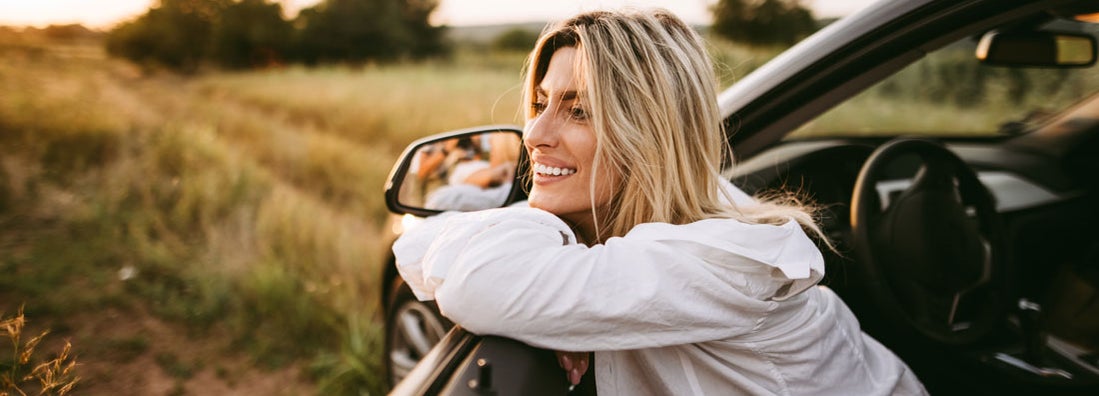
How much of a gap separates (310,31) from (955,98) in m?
36.0

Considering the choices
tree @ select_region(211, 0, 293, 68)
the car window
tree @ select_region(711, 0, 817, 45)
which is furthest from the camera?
tree @ select_region(211, 0, 293, 68)

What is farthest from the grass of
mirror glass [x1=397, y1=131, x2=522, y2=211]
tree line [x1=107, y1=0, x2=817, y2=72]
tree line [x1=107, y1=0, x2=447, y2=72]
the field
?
tree line [x1=107, y1=0, x2=447, y2=72]

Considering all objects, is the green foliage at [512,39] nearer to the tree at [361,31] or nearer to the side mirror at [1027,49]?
the tree at [361,31]

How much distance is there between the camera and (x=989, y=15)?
5.21 ft

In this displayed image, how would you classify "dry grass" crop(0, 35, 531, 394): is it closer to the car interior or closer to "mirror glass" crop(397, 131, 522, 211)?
"mirror glass" crop(397, 131, 522, 211)

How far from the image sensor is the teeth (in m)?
1.51

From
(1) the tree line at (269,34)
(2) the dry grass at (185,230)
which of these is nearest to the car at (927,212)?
(2) the dry grass at (185,230)

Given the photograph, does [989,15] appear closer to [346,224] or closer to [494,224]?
[494,224]

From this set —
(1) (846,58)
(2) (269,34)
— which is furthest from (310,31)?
(1) (846,58)

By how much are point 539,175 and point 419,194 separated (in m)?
0.67

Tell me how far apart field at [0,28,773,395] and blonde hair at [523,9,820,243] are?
1.77ft

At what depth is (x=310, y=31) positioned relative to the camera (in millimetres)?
38781

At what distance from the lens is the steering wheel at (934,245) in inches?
82.2

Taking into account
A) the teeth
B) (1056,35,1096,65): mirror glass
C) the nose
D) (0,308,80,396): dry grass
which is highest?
(1056,35,1096,65): mirror glass
